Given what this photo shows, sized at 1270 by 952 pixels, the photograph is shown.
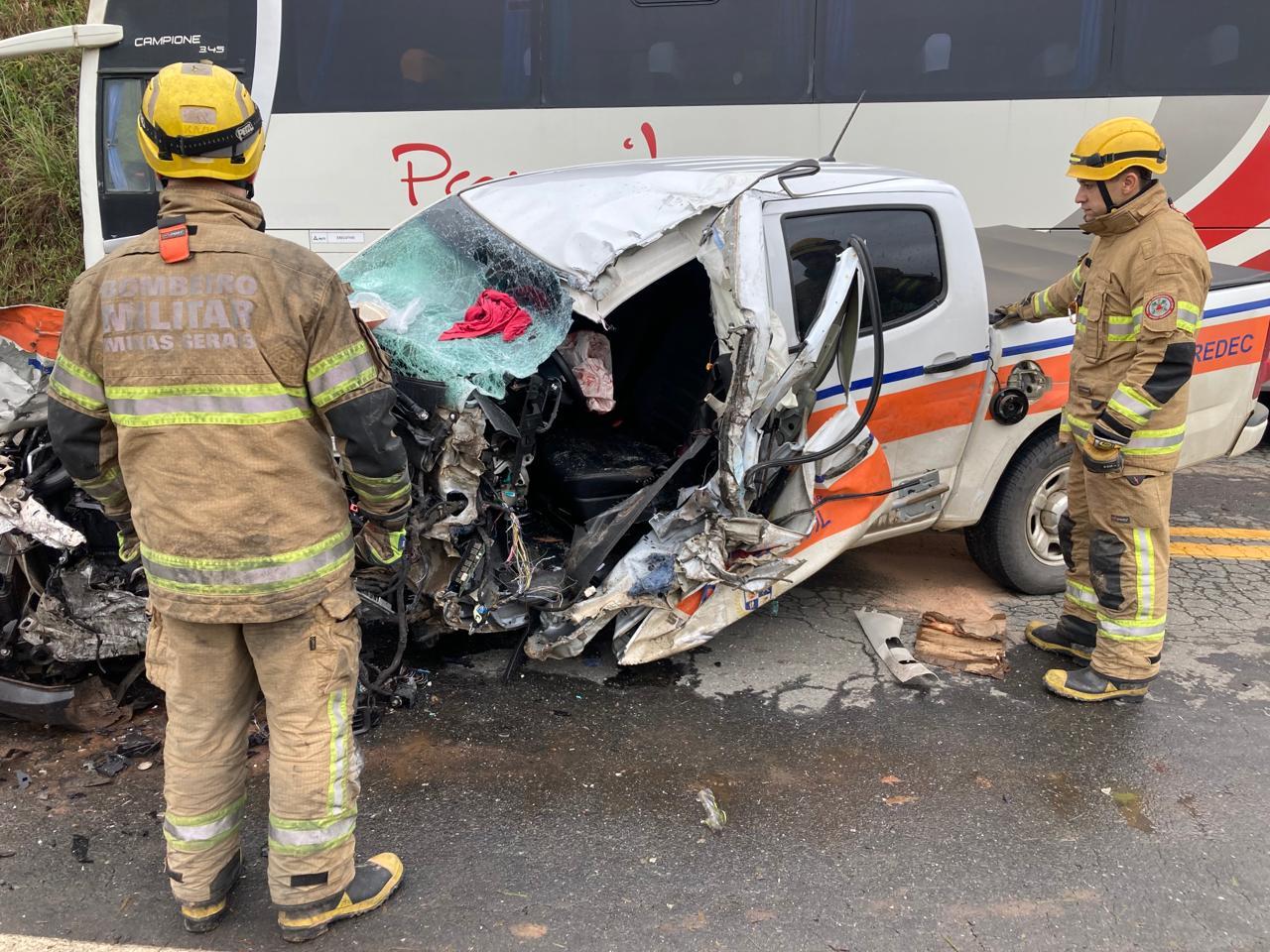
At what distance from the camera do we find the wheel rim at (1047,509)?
424 cm

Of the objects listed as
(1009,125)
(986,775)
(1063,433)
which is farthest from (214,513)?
(1009,125)

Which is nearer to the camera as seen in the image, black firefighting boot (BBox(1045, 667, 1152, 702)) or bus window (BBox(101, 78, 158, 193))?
black firefighting boot (BBox(1045, 667, 1152, 702))

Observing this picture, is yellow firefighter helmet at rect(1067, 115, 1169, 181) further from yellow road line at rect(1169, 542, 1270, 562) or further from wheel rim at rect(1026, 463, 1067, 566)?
yellow road line at rect(1169, 542, 1270, 562)

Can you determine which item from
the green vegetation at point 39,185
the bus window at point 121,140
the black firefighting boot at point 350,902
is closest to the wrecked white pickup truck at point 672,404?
the black firefighting boot at point 350,902

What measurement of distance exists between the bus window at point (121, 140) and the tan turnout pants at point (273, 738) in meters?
5.81

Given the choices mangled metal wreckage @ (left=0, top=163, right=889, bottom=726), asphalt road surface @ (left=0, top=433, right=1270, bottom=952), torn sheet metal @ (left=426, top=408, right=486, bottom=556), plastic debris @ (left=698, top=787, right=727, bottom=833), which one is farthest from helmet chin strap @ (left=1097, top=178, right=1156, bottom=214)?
plastic debris @ (left=698, top=787, right=727, bottom=833)

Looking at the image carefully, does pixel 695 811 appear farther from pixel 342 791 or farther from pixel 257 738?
pixel 257 738

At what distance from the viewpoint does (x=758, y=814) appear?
294 centimetres

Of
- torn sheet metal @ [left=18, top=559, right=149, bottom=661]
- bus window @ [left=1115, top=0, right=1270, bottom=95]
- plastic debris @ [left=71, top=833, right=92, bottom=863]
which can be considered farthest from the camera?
bus window @ [left=1115, top=0, right=1270, bottom=95]

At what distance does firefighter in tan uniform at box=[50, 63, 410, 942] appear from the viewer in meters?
2.10

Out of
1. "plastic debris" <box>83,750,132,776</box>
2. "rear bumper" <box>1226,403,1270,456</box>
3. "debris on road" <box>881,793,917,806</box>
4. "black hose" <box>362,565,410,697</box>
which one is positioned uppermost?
"rear bumper" <box>1226,403,1270,456</box>

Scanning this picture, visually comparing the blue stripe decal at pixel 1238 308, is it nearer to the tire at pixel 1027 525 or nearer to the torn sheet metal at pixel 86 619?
the tire at pixel 1027 525

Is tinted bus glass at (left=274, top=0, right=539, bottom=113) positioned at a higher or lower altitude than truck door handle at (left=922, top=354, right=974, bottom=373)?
higher

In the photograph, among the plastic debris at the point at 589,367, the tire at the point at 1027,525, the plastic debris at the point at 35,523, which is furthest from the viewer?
the tire at the point at 1027,525
